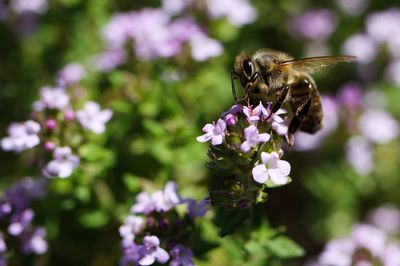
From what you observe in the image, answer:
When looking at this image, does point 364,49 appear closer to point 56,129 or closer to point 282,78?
point 282,78

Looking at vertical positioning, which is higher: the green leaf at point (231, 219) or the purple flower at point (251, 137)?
the purple flower at point (251, 137)

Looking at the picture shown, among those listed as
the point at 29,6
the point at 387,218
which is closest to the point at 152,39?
the point at 29,6

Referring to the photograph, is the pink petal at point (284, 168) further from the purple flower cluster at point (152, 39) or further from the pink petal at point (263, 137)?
the purple flower cluster at point (152, 39)

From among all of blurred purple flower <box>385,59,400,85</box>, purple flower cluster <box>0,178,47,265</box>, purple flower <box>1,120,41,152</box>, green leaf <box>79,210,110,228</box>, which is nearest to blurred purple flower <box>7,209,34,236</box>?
purple flower cluster <box>0,178,47,265</box>

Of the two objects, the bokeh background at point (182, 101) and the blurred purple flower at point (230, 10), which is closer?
the bokeh background at point (182, 101)

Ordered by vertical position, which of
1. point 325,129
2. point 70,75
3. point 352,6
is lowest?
point 70,75

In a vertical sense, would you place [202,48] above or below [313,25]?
below

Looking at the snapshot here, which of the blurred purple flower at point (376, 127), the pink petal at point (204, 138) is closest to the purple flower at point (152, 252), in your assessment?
the pink petal at point (204, 138)
